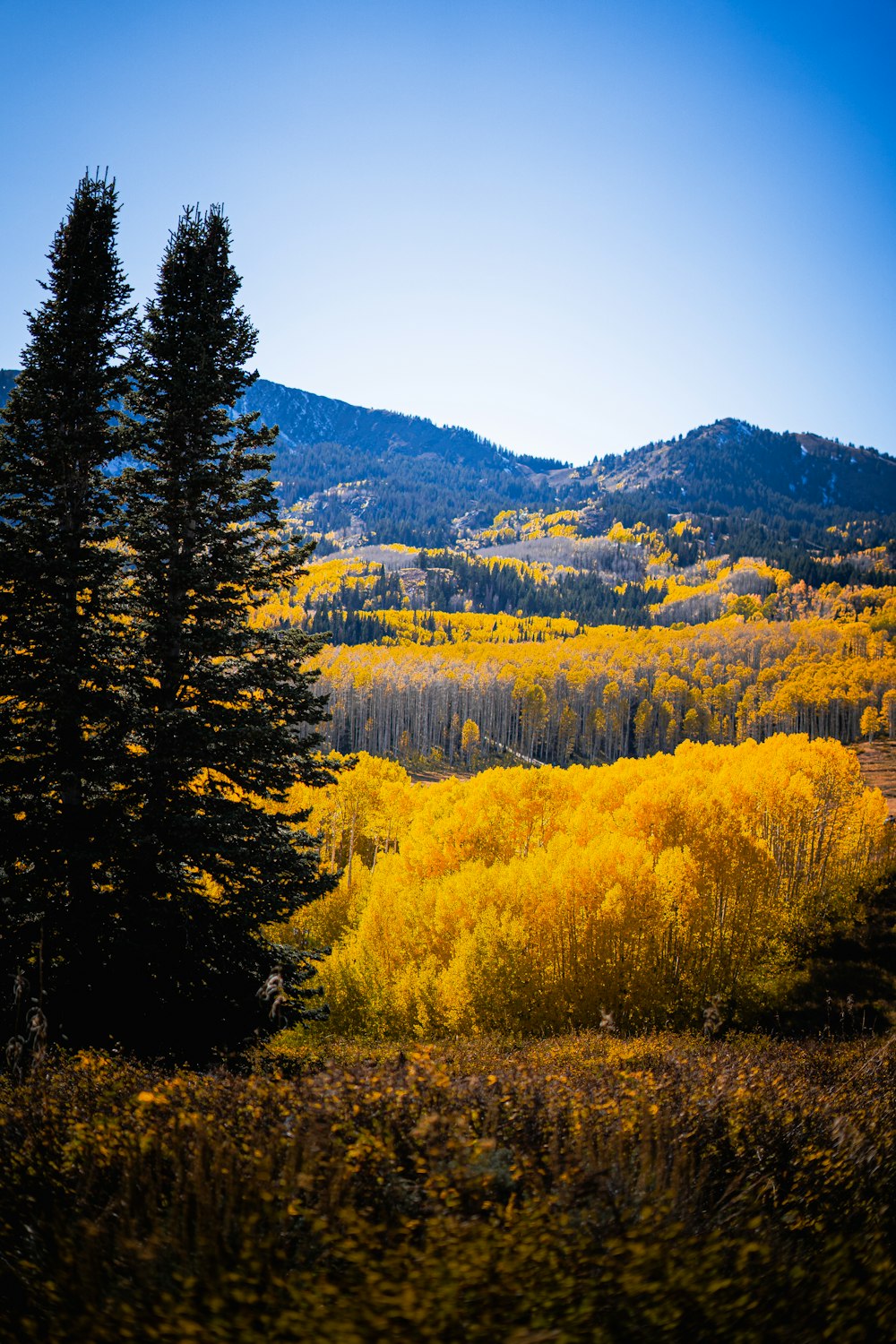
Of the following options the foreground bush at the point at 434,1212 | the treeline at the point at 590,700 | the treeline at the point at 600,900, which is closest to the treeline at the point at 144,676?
the foreground bush at the point at 434,1212

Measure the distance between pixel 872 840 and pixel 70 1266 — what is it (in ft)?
175

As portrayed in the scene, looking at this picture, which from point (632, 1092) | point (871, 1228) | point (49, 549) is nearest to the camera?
point (871, 1228)

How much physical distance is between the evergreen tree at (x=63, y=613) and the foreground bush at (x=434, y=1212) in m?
5.05

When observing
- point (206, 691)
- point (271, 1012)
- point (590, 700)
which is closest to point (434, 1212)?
point (271, 1012)

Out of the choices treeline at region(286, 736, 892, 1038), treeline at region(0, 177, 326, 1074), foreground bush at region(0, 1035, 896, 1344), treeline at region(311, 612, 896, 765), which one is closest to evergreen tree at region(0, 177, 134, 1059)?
treeline at region(0, 177, 326, 1074)

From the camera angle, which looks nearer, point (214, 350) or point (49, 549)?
point (49, 549)

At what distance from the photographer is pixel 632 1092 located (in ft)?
22.6

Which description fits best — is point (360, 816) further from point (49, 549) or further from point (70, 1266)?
point (70, 1266)

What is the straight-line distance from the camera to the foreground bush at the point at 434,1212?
12.5 feet

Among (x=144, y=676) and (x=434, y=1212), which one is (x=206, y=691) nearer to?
(x=144, y=676)

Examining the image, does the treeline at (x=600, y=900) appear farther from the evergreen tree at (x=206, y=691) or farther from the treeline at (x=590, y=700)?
the treeline at (x=590, y=700)

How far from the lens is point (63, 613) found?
476 inches

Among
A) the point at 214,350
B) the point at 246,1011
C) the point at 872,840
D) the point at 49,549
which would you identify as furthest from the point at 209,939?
the point at 872,840

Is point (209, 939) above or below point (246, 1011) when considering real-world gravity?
above
